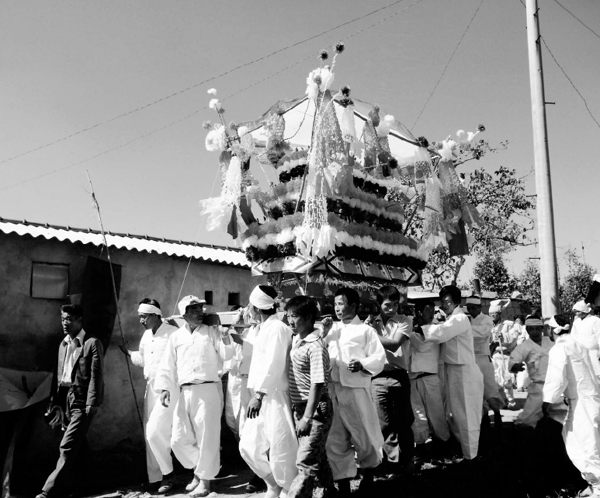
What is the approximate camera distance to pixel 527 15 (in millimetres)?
10133

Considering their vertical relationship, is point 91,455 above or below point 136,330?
below

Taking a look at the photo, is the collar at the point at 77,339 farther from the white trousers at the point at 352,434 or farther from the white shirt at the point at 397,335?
the white shirt at the point at 397,335

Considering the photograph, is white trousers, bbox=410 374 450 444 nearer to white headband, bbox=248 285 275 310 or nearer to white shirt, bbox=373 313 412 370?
white shirt, bbox=373 313 412 370

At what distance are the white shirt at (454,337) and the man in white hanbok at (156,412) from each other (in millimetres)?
2751

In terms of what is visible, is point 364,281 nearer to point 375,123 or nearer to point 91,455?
point 375,123

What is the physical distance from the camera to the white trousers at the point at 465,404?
19.9 feet

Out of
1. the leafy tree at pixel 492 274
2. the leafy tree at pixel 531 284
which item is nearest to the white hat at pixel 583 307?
the leafy tree at pixel 492 274

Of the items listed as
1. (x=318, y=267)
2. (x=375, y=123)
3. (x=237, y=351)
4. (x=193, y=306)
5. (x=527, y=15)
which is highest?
(x=527, y=15)

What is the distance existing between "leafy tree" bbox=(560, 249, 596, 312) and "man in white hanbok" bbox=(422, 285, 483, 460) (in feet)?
91.7

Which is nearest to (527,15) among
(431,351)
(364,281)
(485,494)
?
(364,281)

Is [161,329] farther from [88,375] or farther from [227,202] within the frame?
[227,202]

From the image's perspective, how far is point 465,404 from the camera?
6.12m

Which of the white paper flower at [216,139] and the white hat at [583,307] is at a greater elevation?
the white paper flower at [216,139]

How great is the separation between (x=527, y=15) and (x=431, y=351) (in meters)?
6.96
